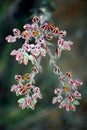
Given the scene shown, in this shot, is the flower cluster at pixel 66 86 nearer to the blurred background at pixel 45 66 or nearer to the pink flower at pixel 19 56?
the pink flower at pixel 19 56

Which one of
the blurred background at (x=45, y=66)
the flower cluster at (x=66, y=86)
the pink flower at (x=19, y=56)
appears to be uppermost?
the blurred background at (x=45, y=66)

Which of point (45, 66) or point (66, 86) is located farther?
point (45, 66)

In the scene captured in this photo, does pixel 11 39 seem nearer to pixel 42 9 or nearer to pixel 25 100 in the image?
pixel 25 100

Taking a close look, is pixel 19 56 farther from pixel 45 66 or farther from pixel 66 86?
pixel 45 66

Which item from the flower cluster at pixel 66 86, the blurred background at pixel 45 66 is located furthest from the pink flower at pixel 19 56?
the blurred background at pixel 45 66

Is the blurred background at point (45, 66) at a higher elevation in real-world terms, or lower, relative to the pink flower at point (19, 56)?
higher

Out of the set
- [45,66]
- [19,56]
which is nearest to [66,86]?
[19,56]

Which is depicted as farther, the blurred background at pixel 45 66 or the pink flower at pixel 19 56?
the blurred background at pixel 45 66

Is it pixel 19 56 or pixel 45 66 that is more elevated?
pixel 45 66

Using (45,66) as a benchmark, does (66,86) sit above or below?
below
